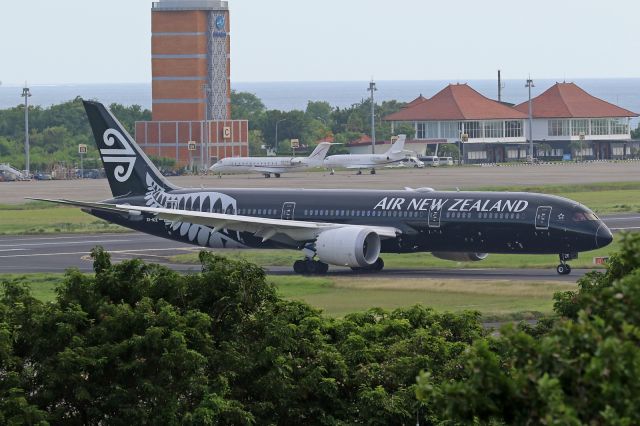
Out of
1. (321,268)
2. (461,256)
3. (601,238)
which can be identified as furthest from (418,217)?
(601,238)

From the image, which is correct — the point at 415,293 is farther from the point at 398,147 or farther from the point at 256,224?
the point at 398,147

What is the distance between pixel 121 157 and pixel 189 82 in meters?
114

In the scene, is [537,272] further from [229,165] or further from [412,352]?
[229,165]

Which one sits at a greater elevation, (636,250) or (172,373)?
(636,250)

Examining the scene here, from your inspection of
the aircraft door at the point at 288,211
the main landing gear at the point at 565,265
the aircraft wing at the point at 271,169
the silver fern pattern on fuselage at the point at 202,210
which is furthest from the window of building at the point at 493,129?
the main landing gear at the point at 565,265

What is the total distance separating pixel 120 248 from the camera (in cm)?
7019

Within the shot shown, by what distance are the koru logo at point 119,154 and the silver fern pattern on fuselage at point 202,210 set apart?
2406 millimetres

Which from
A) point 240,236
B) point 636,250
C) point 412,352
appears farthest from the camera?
point 240,236

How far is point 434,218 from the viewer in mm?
54844

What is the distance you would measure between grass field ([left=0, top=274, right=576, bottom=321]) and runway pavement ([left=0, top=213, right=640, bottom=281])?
2577mm

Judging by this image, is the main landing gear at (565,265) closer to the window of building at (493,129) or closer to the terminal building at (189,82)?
the terminal building at (189,82)

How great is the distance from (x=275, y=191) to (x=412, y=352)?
115 feet

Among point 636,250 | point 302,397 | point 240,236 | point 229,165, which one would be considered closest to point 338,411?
point 302,397

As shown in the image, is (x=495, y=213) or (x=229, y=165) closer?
(x=495, y=213)
